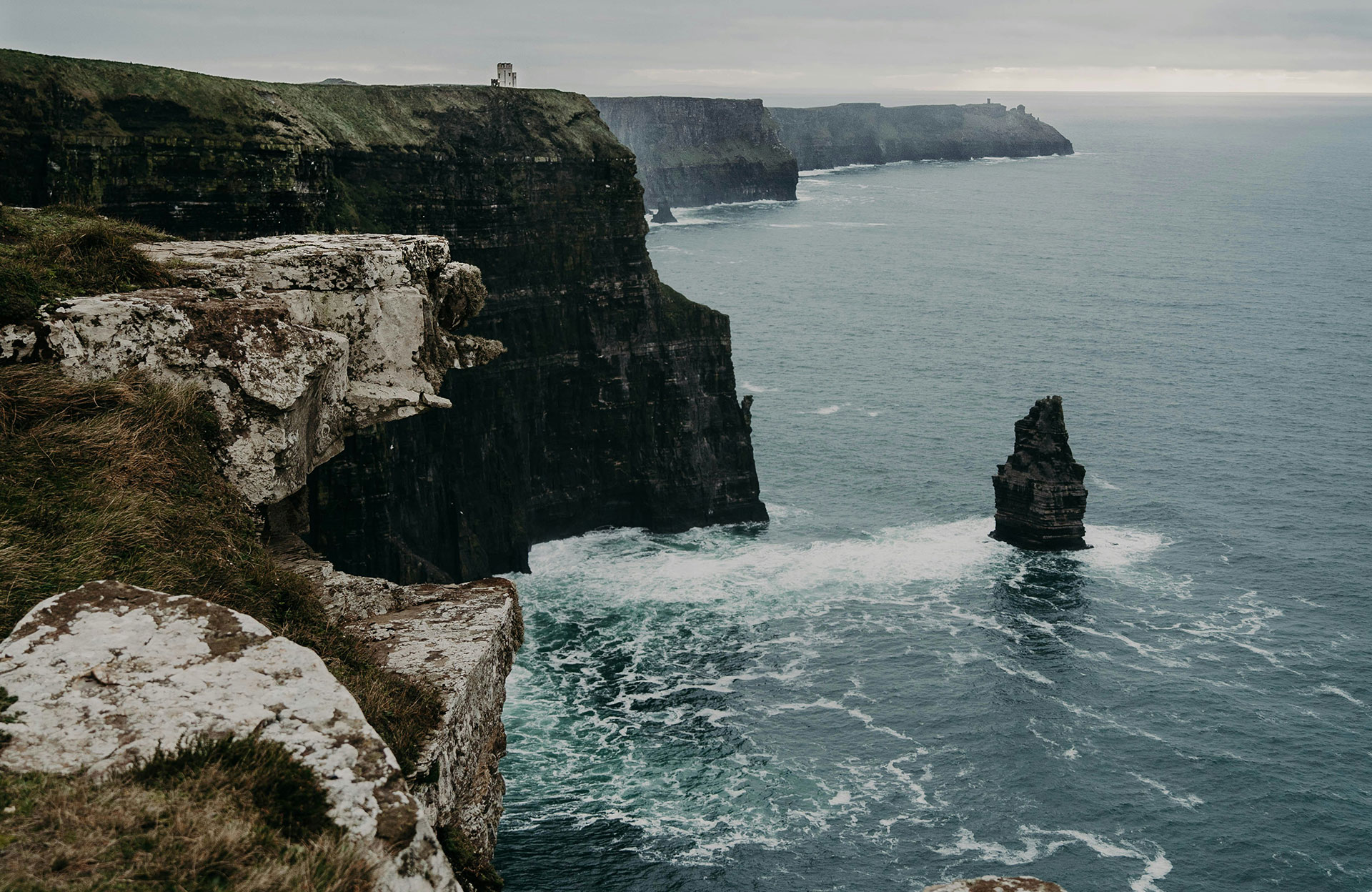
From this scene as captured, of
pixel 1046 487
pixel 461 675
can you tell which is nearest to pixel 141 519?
pixel 461 675

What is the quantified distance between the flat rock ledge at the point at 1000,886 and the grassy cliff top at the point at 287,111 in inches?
2063

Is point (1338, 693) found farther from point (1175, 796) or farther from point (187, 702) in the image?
point (187, 702)

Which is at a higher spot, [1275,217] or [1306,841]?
[1275,217]

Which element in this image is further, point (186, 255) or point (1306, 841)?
point (1306, 841)

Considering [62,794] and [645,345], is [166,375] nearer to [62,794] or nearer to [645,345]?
[62,794]

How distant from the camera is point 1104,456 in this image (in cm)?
8631

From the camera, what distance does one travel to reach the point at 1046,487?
70812 mm

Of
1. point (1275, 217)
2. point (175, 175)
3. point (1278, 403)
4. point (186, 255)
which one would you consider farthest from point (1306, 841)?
point (1275, 217)

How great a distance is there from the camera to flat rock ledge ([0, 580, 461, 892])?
8469 mm

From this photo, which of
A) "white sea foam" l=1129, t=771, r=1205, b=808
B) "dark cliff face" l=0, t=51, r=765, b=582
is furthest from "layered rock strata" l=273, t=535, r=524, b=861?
"dark cliff face" l=0, t=51, r=765, b=582

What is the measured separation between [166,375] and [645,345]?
204 feet

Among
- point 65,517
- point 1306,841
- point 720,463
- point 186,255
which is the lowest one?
point 1306,841

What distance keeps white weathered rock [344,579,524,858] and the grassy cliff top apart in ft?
148

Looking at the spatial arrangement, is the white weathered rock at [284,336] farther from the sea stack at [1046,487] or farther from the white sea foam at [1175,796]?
the sea stack at [1046,487]
